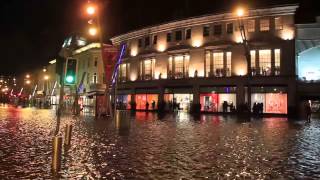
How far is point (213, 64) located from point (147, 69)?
500 inches

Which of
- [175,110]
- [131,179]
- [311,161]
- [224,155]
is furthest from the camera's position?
[175,110]

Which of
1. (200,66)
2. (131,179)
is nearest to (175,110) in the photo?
(200,66)

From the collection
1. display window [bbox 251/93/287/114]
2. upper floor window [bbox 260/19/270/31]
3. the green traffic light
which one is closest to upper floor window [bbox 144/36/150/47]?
upper floor window [bbox 260/19/270/31]

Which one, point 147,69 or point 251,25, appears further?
point 147,69

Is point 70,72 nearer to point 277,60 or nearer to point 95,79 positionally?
point 277,60

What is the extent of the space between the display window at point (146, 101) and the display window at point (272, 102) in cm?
1630

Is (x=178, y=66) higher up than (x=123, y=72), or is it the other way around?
(x=178, y=66)

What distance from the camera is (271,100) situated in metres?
47.1

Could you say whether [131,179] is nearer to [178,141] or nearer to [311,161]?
[311,161]

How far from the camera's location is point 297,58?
47312 mm

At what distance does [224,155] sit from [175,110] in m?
43.7

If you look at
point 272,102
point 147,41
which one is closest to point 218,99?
point 272,102

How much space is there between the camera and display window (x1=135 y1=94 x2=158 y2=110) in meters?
58.3

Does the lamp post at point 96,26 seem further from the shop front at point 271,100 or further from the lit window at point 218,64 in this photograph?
the lit window at point 218,64
